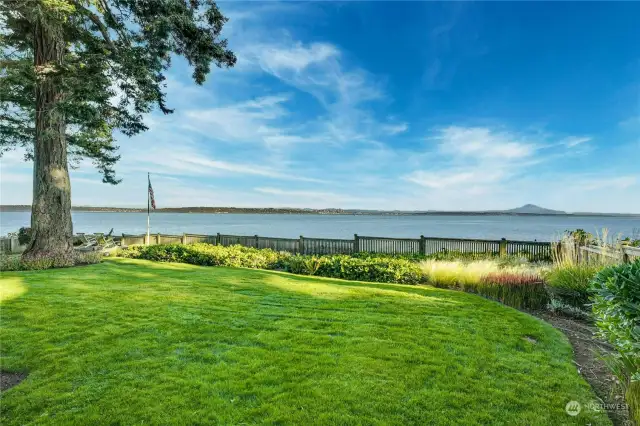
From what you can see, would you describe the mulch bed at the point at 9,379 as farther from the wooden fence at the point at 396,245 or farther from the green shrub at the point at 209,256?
the wooden fence at the point at 396,245

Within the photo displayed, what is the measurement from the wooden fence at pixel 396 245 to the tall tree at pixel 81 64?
23.3 feet

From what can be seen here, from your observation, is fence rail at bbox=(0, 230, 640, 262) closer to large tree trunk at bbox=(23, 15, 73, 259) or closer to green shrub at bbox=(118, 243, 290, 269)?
green shrub at bbox=(118, 243, 290, 269)

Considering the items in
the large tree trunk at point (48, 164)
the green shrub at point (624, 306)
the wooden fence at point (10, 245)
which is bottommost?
the wooden fence at point (10, 245)

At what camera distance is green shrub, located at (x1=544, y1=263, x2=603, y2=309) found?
5.67 metres

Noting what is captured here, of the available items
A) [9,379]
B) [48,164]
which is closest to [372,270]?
[9,379]

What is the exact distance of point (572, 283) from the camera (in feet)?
18.9

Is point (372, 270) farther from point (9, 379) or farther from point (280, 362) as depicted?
point (9, 379)

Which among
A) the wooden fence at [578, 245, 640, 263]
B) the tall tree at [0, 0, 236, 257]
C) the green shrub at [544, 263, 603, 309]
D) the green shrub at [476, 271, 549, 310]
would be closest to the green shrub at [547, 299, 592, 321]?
the green shrub at [544, 263, 603, 309]

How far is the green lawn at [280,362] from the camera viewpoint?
2.41m

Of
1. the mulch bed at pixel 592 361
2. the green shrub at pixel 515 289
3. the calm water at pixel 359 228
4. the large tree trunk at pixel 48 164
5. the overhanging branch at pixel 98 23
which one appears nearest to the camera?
the mulch bed at pixel 592 361

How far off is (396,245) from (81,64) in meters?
13.1

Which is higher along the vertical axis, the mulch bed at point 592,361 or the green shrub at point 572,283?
the green shrub at point 572,283


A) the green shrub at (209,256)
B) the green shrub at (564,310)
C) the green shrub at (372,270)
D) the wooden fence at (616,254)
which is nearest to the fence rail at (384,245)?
the green shrub at (209,256)

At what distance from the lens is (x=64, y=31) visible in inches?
419
